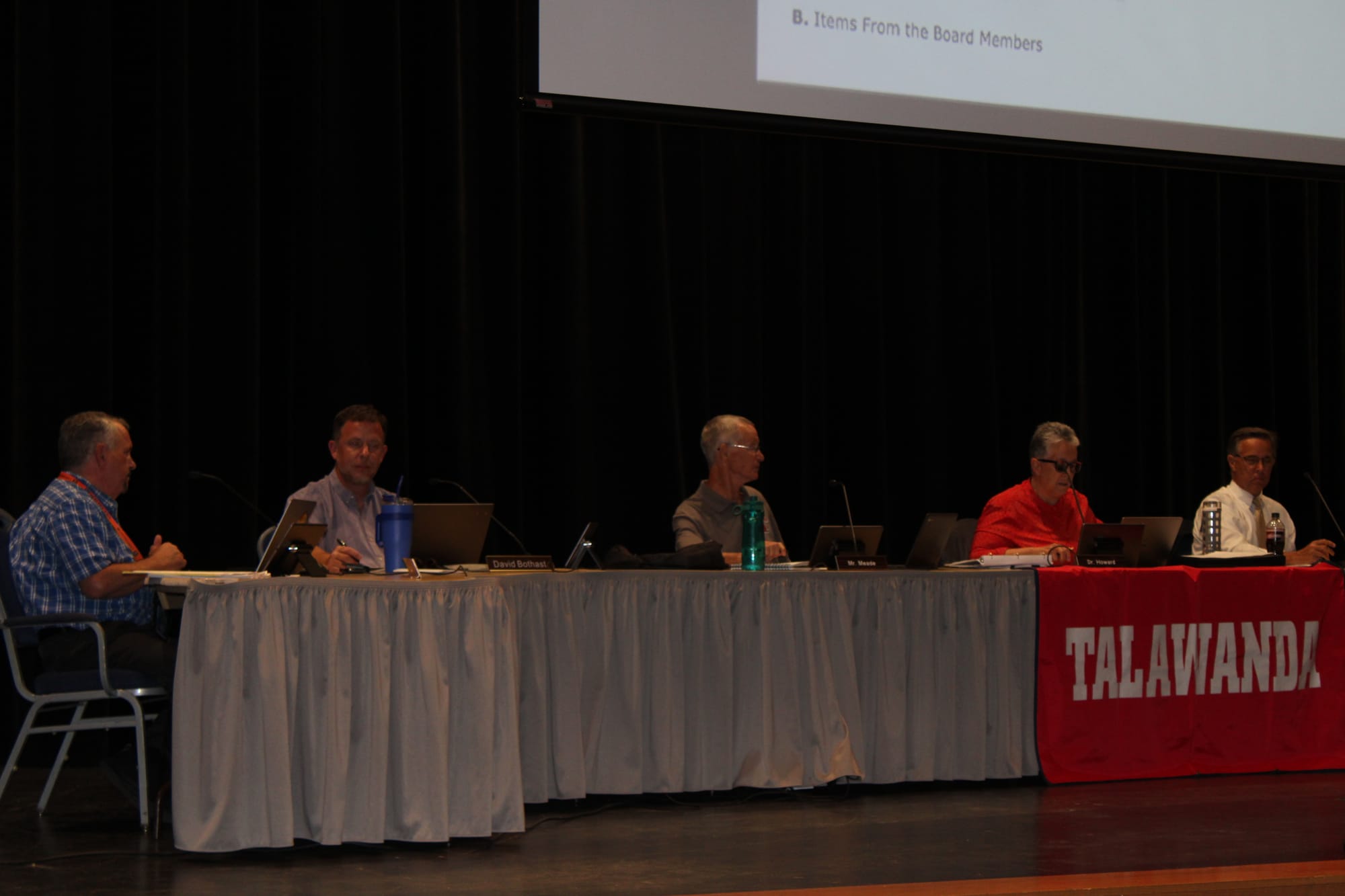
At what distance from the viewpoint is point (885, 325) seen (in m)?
6.08

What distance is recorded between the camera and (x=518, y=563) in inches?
150

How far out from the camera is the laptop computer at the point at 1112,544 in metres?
4.26

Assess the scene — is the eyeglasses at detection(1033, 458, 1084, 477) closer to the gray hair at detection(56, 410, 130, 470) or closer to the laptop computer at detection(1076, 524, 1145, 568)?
the laptop computer at detection(1076, 524, 1145, 568)

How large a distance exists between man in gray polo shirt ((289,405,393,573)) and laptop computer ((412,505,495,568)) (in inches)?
26.7

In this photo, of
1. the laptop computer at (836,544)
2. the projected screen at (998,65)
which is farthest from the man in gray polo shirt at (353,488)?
the laptop computer at (836,544)

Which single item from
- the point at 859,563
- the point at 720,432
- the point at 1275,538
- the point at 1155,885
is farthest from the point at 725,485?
the point at 1155,885

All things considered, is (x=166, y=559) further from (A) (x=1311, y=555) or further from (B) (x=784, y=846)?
(A) (x=1311, y=555)

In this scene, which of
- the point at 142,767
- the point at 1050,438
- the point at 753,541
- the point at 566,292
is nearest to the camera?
the point at 142,767

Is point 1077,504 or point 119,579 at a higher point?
point 1077,504

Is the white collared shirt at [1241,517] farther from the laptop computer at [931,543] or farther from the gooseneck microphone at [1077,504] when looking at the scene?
the laptop computer at [931,543]

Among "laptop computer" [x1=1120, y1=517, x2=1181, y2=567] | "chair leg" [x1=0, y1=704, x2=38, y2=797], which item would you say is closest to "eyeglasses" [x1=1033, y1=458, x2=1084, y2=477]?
"laptop computer" [x1=1120, y1=517, x2=1181, y2=567]

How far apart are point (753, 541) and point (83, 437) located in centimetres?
192

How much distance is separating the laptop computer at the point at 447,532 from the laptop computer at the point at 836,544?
1.04m

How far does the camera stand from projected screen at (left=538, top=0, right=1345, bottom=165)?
13.8ft
